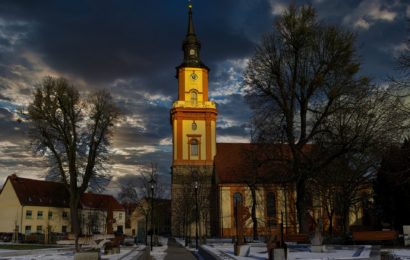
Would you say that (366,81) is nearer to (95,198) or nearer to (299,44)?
(299,44)

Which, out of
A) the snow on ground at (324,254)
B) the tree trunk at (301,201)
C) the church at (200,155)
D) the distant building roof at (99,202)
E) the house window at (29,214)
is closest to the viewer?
the snow on ground at (324,254)

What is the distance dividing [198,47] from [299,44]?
37.3m

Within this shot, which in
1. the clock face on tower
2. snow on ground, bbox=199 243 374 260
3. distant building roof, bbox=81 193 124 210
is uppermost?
the clock face on tower

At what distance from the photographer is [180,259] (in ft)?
77.0

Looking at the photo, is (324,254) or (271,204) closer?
(324,254)

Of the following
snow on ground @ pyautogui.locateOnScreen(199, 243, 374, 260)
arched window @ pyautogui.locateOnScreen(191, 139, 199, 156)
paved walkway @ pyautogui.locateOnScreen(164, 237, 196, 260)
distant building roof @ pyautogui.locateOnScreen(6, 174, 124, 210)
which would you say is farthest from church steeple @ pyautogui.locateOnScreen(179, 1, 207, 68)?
snow on ground @ pyautogui.locateOnScreen(199, 243, 374, 260)

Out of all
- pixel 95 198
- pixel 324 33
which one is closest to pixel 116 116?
pixel 324 33

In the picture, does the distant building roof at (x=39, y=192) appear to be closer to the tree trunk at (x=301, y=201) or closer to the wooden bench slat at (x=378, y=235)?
the tree trunk at (x=301, y=201)

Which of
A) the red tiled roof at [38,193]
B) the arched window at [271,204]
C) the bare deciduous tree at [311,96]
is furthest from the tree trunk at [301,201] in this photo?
the red tiled roof at [38,193]

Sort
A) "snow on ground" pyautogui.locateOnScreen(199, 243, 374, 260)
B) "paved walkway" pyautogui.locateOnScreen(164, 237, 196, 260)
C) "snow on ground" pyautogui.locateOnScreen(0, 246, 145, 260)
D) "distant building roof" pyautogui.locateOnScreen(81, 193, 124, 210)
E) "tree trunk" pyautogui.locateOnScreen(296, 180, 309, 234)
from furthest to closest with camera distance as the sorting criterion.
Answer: "distant building roof" pyautogui.locateOnScreen(81, 193, 124, 210) < "tree trunk" pyautogui.locateOnScreen(296, 180, 309, 234) < "paved walkway" pyautogui.locateOnScreen(164, 237, 196, 260) < "snow on ground" pyautogui.locateOnScreen(0, 246, 145, 260) < "snow on ground" pyautogui.locateOnScreen(199, 243, 374, 260)

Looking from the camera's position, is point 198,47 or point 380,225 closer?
point 380,225

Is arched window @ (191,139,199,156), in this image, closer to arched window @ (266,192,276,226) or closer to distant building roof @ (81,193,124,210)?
arched window @ (266,192,276,226)

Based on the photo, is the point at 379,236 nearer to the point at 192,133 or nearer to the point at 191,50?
the point at 192,133

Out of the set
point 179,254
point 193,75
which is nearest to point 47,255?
point 179,254
